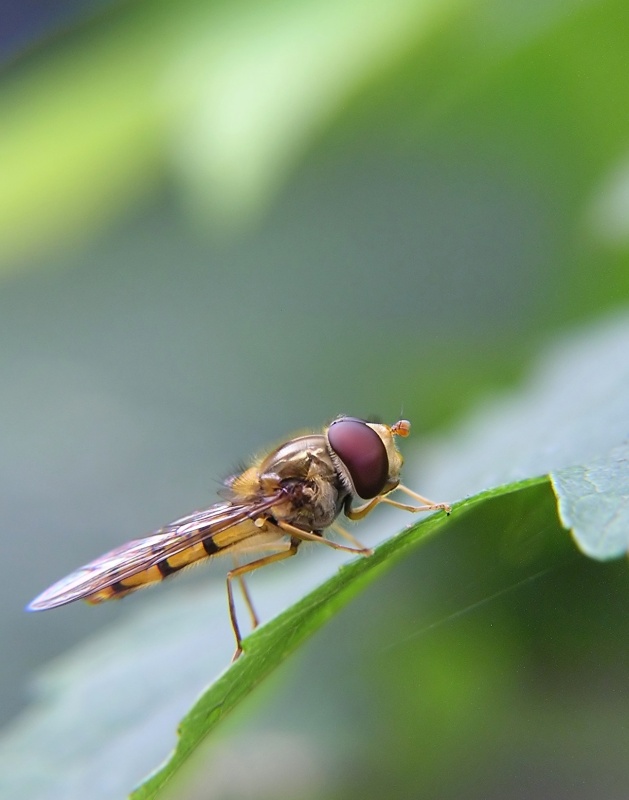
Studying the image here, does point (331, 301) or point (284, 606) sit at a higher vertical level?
point (331, 301)

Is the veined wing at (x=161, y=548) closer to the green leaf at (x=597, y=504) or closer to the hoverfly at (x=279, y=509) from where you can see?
the hoverfly at (x=279, y=509)

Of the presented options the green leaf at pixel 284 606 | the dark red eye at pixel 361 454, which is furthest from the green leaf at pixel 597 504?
the dark red eye at pixel 361 454

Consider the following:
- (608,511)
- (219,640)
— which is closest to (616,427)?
(608,511)

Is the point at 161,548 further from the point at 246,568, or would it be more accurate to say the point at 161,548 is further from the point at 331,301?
the point at 331,301

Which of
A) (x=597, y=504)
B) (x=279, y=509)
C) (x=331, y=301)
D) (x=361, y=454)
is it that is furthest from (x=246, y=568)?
(x=331, y=301)

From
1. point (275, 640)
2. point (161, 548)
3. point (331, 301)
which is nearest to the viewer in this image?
point (275, 640)

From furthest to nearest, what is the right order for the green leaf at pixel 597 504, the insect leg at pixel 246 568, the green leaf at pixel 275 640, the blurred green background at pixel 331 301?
the insect leg at pixel 246 568, the blurred green background at pixel 331 301, the green leaf at pixel 275 640, the green leaf at pixel 597 504

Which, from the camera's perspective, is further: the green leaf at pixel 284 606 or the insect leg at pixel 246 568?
the insect leg at pixel 246 568
